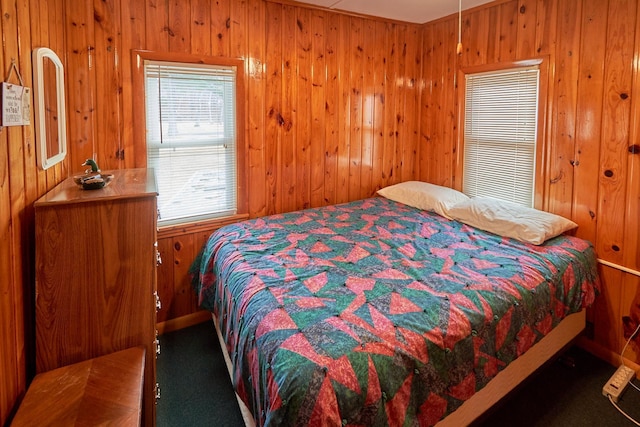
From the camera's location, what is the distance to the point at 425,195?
3.26 meters

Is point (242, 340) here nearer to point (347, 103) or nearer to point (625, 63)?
point (347, 103)

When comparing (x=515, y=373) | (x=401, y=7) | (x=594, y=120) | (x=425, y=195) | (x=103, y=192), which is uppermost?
(x=401, y=7)

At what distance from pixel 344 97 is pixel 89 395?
279 cm

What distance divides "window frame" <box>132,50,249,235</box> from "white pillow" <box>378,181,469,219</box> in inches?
52.4

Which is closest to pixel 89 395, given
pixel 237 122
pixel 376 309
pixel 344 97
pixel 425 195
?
pixel 376 309

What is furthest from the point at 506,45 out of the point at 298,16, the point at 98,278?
the point at 98,278

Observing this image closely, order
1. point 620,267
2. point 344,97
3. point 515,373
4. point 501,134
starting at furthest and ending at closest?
point 344,97, point 501,134, point 620,267, point 515,373

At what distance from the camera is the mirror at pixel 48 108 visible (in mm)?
1493

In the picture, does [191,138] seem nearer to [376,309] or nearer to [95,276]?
[95,276]

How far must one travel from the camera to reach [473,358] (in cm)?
160

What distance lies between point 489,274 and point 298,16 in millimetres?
2348

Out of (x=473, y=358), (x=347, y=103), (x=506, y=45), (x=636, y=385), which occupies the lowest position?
(x=636, y=385)

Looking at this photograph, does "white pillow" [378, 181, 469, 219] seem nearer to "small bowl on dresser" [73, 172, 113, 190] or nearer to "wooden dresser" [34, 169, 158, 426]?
"wooden dresser" [34, 169, 158, 426]

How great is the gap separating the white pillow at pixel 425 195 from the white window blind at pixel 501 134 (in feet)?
0.84
